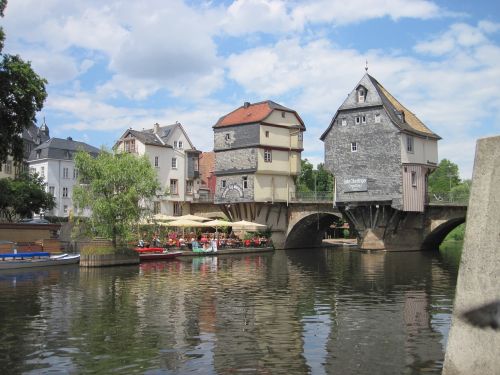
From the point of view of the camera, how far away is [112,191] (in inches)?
1559

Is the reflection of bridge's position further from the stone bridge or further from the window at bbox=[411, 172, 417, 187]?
the window at bbox=[411, 172, 417, 187]

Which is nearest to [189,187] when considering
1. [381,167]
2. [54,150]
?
[54,150]

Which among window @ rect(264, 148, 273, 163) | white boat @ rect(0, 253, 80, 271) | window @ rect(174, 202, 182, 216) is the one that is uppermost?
window @ rect(264, 148, 273, 163)

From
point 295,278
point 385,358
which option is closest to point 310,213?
point 295,278

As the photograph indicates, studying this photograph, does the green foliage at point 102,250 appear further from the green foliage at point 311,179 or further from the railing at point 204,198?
the green foliage at point 311,179

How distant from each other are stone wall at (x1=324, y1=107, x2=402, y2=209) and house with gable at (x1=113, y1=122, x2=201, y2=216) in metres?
21.6

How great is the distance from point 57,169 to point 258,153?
30908mm

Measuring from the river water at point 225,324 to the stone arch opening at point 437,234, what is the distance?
23.6m

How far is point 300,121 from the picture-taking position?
212ft

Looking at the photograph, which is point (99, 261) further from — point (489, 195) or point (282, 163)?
point (489, 195)

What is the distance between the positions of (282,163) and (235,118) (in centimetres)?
763

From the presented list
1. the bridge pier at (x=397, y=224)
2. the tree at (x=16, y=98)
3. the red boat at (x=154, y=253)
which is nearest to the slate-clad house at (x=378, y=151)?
the bridge pier at (x=397, y=224)

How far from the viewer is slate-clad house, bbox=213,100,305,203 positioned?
198ft

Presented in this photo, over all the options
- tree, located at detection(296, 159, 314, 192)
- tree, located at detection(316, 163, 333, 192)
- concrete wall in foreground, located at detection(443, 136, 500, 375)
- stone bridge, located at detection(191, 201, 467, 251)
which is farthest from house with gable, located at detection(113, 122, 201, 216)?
concrete wall in foreground, located at detection(443, 136, 500, 375)
